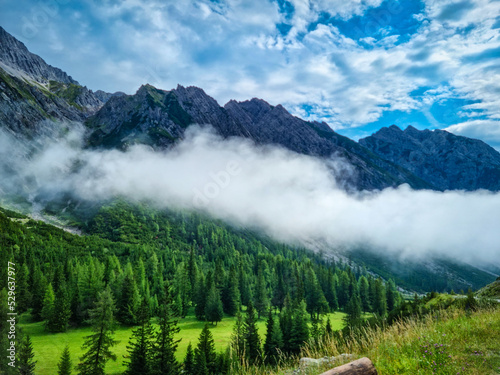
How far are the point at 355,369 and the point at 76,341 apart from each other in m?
76.1

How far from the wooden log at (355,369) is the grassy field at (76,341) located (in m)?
47.6

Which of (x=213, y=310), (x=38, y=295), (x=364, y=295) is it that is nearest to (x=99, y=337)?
(x=213, y=310)

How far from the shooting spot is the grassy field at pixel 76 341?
4853 cm

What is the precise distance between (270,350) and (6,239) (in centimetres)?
16856

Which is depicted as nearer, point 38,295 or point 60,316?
point 60,316

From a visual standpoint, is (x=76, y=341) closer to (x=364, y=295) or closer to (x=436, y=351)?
(x=436, y=351)

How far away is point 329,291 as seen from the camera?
5044 inches

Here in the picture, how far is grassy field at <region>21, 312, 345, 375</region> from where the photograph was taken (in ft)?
159

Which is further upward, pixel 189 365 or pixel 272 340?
pixel 189 365

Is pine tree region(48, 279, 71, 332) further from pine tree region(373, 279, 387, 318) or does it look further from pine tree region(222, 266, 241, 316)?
pine tree region(373, 279, 387, 318)

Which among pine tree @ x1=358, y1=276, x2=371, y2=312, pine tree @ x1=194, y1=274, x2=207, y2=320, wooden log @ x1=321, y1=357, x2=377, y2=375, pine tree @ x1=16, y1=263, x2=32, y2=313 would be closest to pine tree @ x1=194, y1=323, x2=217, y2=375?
wooden log @ x1=321, y1=357, x2=377, y2=375

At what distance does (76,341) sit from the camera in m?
60.0

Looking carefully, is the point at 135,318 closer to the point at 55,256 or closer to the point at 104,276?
the point at 104,276

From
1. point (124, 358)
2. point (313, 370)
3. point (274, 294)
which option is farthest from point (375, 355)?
point (274, 294)
